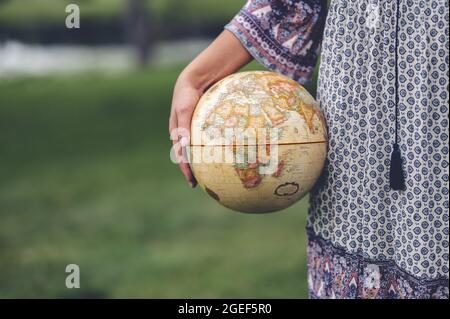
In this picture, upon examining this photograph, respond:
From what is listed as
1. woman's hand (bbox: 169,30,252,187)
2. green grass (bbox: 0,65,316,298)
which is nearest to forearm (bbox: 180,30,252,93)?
woman's hand (bbox: 169,30,252,187)

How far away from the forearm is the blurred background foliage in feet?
2.32

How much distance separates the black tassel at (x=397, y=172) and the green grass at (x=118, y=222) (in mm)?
3758

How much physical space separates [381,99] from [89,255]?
538cm

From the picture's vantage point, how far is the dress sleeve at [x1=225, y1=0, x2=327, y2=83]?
10.5 ft

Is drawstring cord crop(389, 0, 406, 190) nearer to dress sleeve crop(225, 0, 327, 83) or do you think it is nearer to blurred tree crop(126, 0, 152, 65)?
dress sleeve crop(225, 0, 327, 83)

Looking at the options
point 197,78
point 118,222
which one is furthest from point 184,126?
point 118,222

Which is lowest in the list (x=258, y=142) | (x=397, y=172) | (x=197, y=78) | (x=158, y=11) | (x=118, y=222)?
(x=118, y=222)

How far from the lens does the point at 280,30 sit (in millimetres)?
3236

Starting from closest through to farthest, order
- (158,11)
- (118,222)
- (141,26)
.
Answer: (118,222)
(141,26)
(158,11)

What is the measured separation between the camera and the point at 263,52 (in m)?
3.25

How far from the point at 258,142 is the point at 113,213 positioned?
7009mm

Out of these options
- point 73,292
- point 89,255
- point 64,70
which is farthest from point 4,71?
point 64,70

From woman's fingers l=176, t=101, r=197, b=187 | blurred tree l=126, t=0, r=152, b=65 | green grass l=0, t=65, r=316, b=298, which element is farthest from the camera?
blurred tree l=126, t=0, r=152, b=65

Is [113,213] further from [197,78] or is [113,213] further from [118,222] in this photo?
[197,78]
